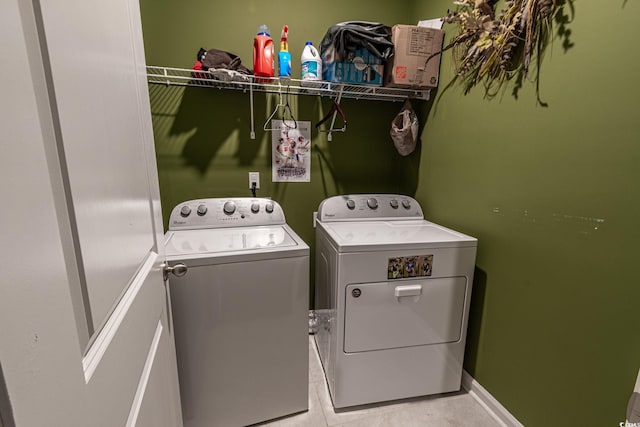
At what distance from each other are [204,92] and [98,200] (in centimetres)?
162

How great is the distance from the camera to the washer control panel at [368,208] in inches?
75.8

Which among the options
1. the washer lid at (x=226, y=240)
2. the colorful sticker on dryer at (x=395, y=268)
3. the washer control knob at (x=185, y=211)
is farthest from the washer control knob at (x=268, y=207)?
the colorful sticker on dryer at (x=395, y=268)

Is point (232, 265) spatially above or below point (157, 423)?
above

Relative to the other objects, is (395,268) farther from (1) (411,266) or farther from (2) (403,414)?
(2) (403,414)

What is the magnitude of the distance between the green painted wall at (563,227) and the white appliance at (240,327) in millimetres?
1008

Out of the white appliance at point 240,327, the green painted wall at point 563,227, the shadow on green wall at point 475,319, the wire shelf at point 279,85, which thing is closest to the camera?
the green painted wall at point 563,227

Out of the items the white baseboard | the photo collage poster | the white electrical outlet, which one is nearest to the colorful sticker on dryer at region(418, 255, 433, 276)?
the white baseboard

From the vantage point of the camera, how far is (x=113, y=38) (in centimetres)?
57

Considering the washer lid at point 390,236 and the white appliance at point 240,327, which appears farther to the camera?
the washer lid at point 390,236

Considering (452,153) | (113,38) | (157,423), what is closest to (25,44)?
(113,38)

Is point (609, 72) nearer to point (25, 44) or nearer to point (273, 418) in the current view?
point (25, 44)

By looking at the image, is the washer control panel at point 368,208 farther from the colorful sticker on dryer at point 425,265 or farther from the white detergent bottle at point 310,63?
the white detergent bottle at point 310,63

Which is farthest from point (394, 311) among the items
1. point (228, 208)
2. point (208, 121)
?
point (208, 121)

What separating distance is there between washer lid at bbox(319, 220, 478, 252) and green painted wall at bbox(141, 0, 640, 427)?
5.9 inches
